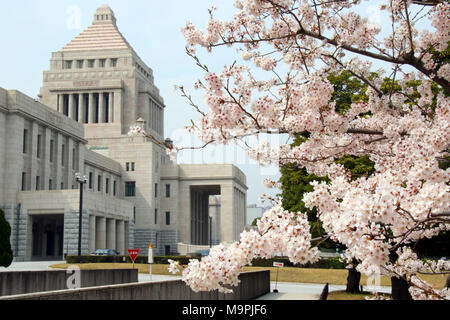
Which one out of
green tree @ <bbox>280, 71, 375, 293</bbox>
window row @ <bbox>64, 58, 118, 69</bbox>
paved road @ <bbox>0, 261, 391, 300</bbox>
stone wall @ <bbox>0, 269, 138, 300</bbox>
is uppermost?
window row @ <bbox>64, 58, 118, 69</bbox>

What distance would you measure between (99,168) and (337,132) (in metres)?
74.2

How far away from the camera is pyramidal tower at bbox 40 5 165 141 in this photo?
96.5 metres

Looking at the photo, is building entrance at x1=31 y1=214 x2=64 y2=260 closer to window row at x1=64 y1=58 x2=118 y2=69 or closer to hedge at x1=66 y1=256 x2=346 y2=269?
hedge at x1=66 y1=256 x2=346 y2=269

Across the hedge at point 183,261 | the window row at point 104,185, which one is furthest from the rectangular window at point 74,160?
the hedge at point 183,261

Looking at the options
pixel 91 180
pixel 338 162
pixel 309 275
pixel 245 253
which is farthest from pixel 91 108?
pixel 245 253

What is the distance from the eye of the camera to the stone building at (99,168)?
184ft

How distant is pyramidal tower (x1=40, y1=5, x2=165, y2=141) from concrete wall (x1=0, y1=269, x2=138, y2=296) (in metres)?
72.1

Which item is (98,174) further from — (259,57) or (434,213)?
(434,213)

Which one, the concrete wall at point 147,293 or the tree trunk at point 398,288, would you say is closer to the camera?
the concrete wall at point 147,293

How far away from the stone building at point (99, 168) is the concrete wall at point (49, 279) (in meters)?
33.3

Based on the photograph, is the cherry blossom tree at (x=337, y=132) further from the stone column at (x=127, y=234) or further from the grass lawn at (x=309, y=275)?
the stone column at (x=127, y=234)

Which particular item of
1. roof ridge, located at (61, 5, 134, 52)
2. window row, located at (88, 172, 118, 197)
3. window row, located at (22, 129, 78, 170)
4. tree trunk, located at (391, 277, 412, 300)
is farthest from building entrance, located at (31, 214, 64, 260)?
tree trunk, located at (391, 277, 412, 300)
